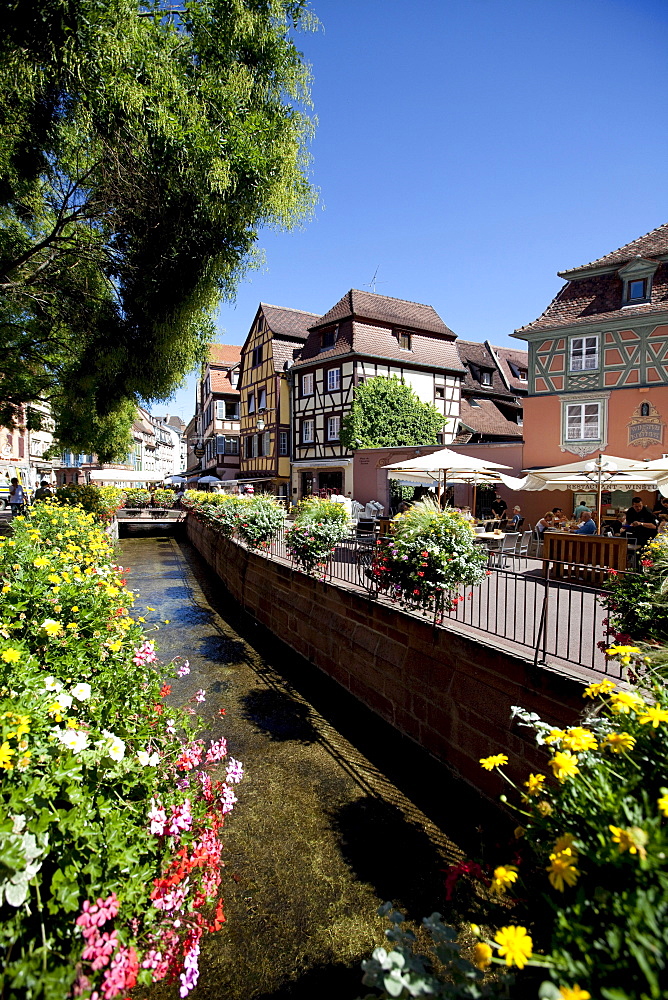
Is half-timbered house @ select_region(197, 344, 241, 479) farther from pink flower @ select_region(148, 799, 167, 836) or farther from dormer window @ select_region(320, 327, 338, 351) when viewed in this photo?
pink flower @ select_region(148, 799, 167, 836)

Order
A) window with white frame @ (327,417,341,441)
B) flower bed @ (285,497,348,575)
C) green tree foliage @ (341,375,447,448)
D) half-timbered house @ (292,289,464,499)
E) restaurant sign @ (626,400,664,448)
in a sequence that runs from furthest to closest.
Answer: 1. window with white frame @ (327,417,341,441)
2. half-timbered house @ (292,289,464,499)
3. green tree foliage @ (341,375,447,448)
4. restaurant sign @ (626,400,664,448)
5. flower bed @ (285,497,348,575)

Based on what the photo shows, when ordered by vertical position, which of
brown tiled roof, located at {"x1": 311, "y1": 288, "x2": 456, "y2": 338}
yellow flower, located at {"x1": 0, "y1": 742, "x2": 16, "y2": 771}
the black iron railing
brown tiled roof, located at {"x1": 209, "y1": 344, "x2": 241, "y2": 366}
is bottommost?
the black iron railing

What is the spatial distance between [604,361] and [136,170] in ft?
58.1

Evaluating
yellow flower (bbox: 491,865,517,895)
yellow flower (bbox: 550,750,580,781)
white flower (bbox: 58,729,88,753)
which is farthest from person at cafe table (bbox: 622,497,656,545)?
white flower (bbox: 58,729,88,753)

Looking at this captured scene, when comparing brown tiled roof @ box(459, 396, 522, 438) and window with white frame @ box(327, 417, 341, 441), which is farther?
brown tiled roof @ box(459, 396, 522, 438)

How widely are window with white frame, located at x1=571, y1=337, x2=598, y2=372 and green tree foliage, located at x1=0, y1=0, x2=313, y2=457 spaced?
15.1 m

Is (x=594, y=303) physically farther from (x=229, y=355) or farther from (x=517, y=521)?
(x=229, y=355)

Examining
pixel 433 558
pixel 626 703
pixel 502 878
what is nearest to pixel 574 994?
pixel 502 878

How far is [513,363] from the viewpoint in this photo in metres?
38.1

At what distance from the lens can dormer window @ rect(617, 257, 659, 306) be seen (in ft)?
61.7

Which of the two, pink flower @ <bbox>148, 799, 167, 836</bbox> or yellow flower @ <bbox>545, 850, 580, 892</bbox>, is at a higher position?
yellow flower @ <bbox>545, 850, 580, 892</bbox>

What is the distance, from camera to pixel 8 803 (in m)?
1.93

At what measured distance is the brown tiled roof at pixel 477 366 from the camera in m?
33.8

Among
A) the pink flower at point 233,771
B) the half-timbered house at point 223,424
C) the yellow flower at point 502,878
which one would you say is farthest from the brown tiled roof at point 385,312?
the yellow flower at point 502,878
